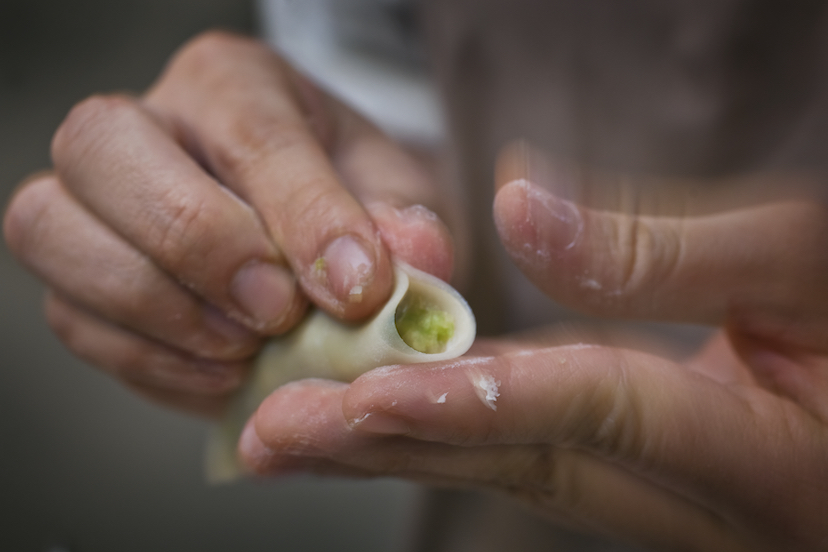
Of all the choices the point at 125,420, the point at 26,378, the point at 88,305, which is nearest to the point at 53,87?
the point at 26,378

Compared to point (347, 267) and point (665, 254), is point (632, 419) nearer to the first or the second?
point (665, 254)

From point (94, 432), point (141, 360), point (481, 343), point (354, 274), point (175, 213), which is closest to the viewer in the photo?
point (354, 274)

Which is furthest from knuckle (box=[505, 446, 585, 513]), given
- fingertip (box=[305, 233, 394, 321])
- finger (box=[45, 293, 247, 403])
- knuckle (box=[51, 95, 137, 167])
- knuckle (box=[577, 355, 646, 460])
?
knuckle (box=[51, 95, 137, 167])

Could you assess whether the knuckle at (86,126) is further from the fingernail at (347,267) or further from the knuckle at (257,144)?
the fingernail at (347,267)

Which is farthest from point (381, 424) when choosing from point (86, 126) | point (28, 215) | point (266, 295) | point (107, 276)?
point (28, 215)

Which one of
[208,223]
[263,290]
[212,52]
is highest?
[212,52]

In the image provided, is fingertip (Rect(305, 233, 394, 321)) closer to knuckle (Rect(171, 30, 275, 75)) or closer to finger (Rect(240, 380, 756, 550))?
finger (Rect(240, 380, 756, 550))

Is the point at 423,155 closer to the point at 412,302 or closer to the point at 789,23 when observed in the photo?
the point at 789,23

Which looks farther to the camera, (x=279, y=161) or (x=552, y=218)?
(x=279, y=161)
